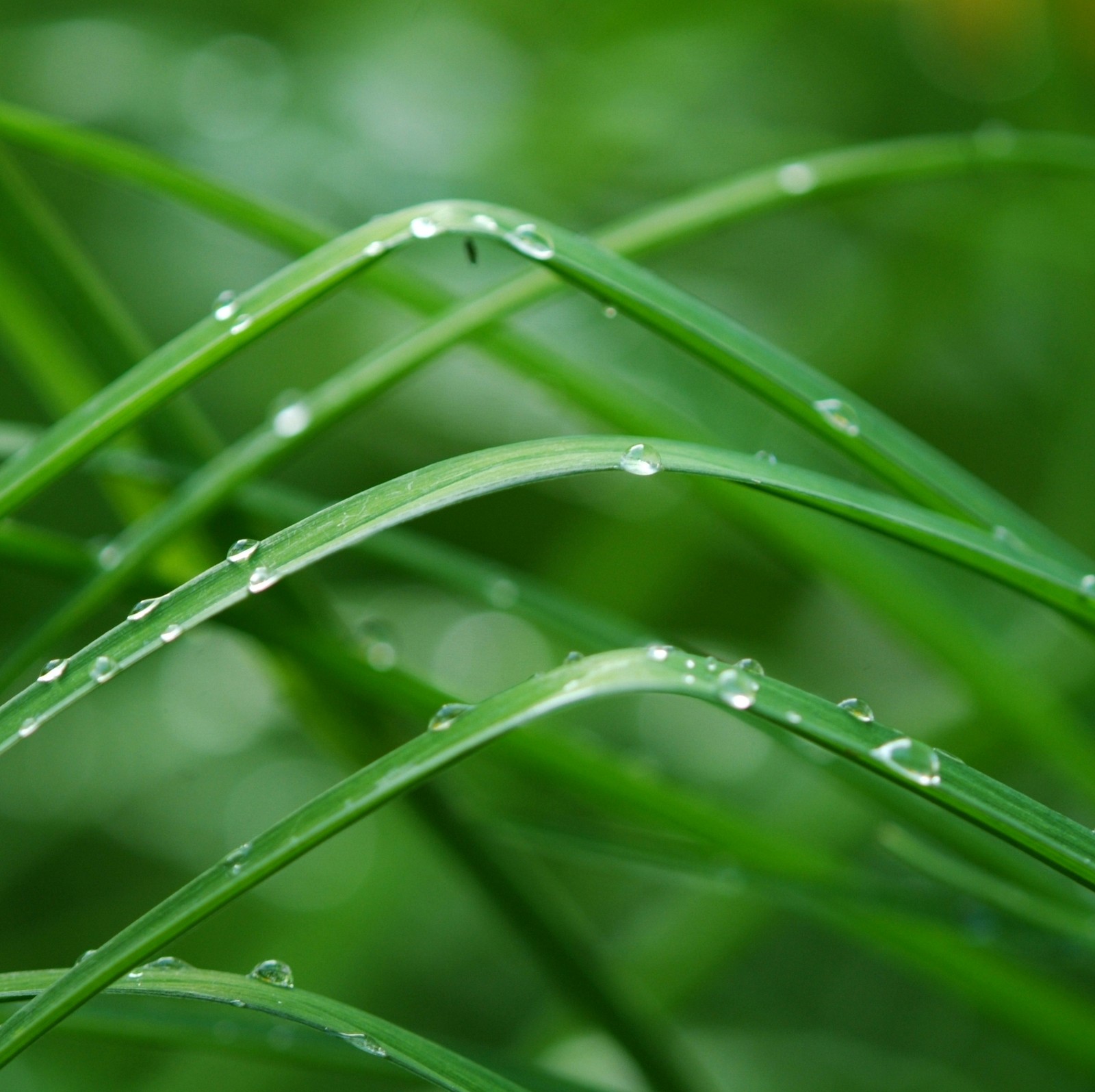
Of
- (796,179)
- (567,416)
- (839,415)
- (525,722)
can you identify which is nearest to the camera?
(525,722)

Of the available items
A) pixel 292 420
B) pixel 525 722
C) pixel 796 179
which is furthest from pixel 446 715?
pixel 796 179

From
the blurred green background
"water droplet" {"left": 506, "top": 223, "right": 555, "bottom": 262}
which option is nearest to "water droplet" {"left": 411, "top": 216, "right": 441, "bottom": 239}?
"water droplet" {"left": 506, "top": 223, "right": 555, "bottom": 262}

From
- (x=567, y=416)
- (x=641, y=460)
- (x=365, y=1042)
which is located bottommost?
(x=365, y=1042)

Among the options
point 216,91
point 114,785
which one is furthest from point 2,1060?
point 216,91

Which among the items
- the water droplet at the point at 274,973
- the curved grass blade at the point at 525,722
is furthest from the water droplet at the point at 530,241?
the water droplet at the point at 274,973

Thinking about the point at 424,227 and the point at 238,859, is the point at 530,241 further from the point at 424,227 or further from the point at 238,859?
the point at 238,859

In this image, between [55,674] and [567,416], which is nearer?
[55,674]

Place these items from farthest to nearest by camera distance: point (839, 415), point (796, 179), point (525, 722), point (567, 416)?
point (567, 416) < point (796, 179) < point (839, 415) < point (525, 722)
